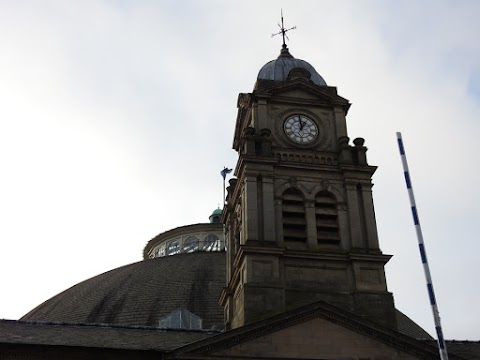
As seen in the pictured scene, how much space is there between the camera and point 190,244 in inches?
2368

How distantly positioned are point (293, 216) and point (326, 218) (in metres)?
1.65

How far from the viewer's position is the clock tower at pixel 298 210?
3625 centimetres

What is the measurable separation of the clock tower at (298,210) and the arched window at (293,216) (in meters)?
0.05

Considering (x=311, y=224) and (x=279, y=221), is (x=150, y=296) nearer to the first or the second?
(x=279, y=221)

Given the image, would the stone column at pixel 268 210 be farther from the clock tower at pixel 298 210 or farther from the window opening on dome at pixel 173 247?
the window opening on dome at pixel 173 247

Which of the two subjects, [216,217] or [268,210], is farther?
[216,217]

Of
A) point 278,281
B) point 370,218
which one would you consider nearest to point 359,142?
point 370,218

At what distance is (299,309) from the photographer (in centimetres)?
3338

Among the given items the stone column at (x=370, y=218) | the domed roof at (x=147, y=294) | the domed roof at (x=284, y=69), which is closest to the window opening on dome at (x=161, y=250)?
the domed roof at (x=147, y=294)

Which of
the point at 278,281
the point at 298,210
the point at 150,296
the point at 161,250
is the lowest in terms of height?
the point at 278,281

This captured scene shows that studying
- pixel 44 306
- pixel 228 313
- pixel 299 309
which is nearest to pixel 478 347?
pixel 299 309

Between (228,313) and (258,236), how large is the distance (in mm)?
4504

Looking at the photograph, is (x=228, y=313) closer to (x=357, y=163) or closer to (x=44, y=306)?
(x=357, y=163)

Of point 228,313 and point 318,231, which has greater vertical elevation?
point 318,231
